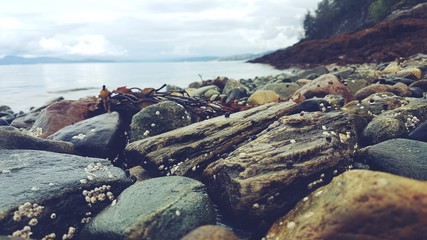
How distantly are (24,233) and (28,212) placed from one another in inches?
6.2

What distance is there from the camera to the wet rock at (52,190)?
2807 mm

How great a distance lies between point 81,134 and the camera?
4492 mm

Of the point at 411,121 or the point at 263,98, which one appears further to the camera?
the point at 263,98

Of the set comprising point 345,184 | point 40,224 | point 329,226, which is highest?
point 345,184

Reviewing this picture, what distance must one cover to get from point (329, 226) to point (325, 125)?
1.53 m

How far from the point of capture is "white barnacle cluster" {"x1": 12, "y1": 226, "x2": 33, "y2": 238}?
8.99 ft

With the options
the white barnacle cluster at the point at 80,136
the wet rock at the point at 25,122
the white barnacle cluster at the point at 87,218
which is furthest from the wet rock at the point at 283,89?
the white barnacle cluster at the point at 87,218

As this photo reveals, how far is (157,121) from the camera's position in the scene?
4613 mm

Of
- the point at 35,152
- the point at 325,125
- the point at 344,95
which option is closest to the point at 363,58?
the point at 344,95

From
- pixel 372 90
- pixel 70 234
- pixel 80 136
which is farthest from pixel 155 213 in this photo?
pixel 372 90

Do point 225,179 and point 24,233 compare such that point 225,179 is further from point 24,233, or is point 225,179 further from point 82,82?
point 82,82

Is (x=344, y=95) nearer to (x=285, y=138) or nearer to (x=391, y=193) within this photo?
(x=285, y=138)

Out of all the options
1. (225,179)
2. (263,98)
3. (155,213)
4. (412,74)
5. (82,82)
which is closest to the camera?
(155,213)

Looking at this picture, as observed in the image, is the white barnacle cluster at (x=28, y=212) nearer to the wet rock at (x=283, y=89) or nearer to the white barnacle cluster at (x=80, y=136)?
the white barnacle cluster at (x=80, y=136)
